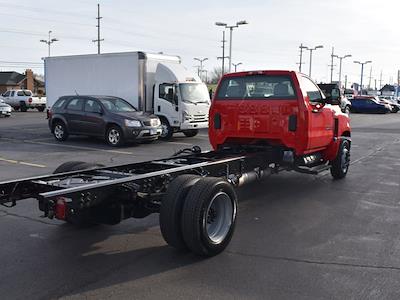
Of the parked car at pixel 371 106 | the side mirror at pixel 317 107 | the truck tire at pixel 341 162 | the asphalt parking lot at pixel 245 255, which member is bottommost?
the asphalt parking lot at pixel 245 255

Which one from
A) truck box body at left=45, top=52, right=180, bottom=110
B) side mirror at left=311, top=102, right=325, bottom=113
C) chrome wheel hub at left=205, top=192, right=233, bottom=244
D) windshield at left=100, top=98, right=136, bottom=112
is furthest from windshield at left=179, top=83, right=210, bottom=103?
chrome wheel hub at left=205, top=192, right=233, bottom=244

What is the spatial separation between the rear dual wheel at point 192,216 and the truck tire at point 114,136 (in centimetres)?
1033

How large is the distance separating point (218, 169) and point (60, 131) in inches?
462

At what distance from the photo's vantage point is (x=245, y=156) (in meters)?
7.36

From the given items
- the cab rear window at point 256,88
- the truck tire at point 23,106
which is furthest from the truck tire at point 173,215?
the truck tire at point 23,106

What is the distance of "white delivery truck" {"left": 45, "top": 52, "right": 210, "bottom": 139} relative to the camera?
17.6 m

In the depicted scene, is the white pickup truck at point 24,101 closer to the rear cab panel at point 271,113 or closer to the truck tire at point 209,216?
the rear cab panel at point 271,113

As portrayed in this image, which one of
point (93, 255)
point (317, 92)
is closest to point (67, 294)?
point (93, 255)

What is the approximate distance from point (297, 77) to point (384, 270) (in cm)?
413

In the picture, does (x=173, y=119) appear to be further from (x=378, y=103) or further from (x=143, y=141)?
(x=378, y=103)

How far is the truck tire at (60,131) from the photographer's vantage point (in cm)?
1702

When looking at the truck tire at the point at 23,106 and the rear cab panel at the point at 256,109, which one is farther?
the truck tire at the point at 23,106

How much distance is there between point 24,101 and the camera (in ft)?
131

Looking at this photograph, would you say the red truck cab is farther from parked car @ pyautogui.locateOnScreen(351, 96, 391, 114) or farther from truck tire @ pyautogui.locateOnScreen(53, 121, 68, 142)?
parked car @ pyautogui.locateOnScreen(351, 96, 391, 114)
